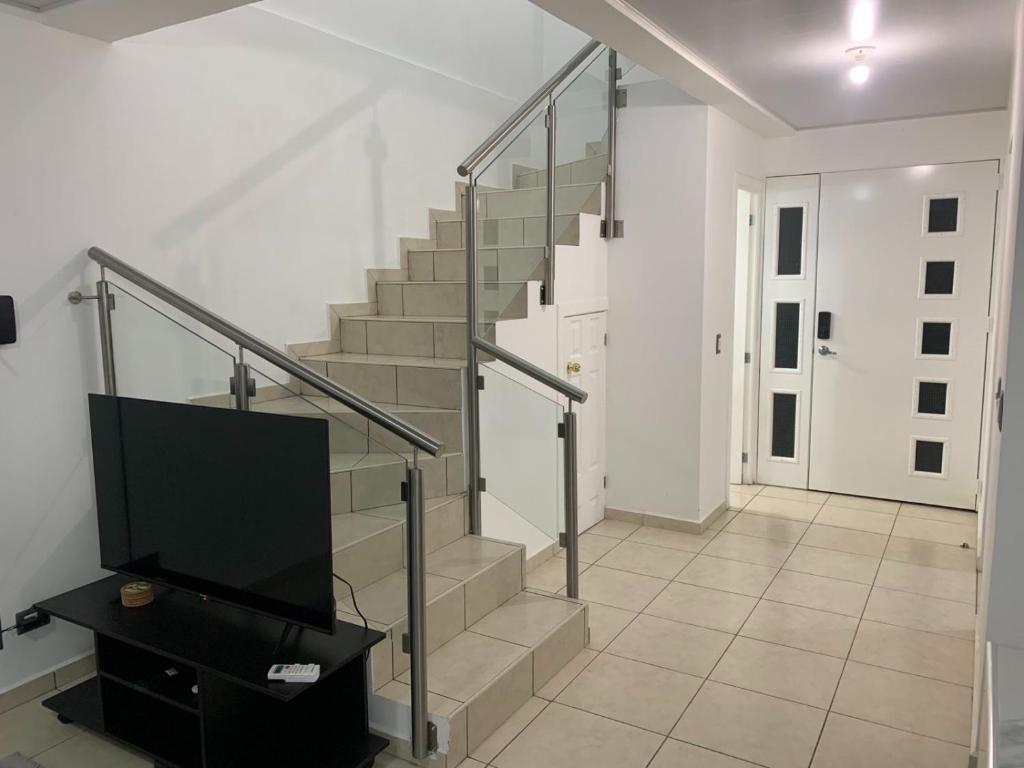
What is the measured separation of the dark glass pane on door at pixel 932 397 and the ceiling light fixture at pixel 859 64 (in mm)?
2176

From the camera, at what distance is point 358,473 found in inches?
99.3

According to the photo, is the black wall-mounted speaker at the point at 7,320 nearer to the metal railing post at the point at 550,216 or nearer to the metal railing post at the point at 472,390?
the metal railing post at the point at 472,390

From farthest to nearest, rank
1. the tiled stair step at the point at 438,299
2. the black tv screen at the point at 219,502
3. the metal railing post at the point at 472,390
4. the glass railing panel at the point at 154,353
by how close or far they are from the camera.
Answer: the tiled stair step at the point at 438,299 → the metal railing post at the point at 472,390 → the glass railing panel at the point at 154,353 → the black tv screen at the point at 219,502

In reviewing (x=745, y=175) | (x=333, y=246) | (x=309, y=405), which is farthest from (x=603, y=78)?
(x=309, y=405)

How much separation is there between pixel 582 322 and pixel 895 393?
2.29m

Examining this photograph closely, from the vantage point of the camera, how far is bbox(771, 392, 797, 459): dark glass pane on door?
5.69 m

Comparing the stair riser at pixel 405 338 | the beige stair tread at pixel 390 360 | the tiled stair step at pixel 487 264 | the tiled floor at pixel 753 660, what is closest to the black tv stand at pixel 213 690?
the tiled floor at pixel 753 660

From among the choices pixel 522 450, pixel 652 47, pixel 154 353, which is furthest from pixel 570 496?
pixel 652 47

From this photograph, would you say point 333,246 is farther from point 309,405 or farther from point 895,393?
point 895,393

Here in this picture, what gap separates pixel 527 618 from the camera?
3.21m

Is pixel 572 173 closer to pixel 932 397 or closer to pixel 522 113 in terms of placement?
pixel 522 113

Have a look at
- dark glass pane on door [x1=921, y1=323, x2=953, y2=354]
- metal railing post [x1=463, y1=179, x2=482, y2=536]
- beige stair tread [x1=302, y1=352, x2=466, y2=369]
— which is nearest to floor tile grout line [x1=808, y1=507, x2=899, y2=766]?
metal railing post [x1=463, y1=179, x2=482, y2=536]

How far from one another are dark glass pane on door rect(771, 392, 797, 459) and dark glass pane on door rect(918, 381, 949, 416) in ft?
2.60

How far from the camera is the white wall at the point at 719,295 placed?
4.65 meters
